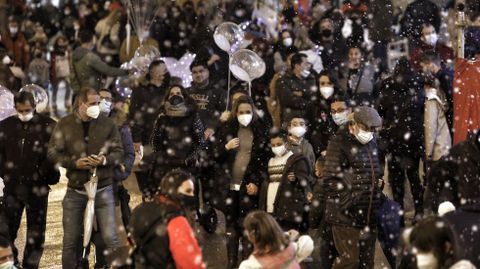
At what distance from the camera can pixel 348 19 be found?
54.7 feet

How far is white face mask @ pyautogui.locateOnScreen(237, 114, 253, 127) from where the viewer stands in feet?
36.8

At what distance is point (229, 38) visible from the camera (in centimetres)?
1533

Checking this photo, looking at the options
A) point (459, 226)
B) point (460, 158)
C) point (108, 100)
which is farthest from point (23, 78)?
point (459, 226)

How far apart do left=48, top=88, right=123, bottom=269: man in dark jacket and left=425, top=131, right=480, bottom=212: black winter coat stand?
2944 mm

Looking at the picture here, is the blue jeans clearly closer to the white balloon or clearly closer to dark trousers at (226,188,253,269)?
dark trousers at (226,188,253,269)

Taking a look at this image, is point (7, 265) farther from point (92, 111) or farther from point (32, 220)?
point (32, 220)

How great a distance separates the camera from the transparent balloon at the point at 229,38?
15.4 m

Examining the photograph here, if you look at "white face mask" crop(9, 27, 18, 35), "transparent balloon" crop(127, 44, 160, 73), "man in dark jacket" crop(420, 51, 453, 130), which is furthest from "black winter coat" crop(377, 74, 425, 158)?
"white face mask" crop(9, 27, 18, 35)

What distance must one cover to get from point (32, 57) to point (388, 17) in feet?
29.2

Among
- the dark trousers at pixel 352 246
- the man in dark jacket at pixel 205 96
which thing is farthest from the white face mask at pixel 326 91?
the dark trousers at pixel 352 246

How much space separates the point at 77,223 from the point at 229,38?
575 centimetres

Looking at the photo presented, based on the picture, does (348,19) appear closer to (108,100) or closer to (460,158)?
(108,100)

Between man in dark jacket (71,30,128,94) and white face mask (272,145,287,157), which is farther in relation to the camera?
man in dark jacket (71,30,128,94)

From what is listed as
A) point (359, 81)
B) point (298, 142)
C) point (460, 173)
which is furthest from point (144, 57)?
point (460, 173)
